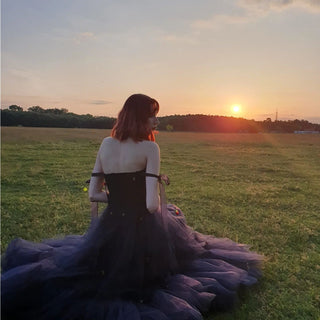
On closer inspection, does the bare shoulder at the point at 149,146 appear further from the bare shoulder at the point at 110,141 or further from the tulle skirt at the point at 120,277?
the tulle skirt at the point at 120,277

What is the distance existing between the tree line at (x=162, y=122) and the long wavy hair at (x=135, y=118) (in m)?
26.7

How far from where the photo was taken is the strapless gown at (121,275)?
318 cm

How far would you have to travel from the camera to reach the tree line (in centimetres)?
3244

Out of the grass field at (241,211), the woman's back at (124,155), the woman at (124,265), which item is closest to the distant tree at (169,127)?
the grass field at (241,211)

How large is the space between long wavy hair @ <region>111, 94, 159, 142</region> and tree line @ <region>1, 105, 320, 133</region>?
87.6 feet

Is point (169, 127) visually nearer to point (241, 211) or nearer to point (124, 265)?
point (241, 211)

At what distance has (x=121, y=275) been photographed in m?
3.42

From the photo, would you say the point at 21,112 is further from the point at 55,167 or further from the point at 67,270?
the point at 67,270

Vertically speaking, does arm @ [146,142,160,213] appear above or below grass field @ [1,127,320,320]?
above

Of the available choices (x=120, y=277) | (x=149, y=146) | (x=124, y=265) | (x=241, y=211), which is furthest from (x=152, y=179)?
(x=241, y=211)

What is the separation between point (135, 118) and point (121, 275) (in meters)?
1.60

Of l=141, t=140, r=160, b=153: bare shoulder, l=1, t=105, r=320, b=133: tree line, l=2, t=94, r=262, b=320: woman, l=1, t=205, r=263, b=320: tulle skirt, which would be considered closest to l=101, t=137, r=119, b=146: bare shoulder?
l=2, t=94, r=262, b=320: woman

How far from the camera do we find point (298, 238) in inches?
227

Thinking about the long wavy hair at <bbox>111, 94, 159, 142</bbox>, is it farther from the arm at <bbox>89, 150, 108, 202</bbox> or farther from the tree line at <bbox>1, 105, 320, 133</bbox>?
the tree line at <bbox>1, 105, 320, 133</bbox>
